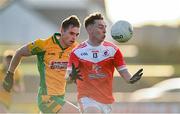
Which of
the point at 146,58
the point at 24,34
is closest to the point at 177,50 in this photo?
the point at 146,58

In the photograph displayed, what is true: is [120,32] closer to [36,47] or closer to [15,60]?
[36,47]

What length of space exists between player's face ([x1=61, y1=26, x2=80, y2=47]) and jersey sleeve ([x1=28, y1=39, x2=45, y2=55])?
0.37 metres

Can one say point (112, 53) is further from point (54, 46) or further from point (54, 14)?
point (54, 14)

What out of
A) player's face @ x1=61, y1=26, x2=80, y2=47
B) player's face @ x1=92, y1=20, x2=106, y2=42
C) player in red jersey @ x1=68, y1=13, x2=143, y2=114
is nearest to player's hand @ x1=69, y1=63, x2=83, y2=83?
player in red jersey @ x1=68, y1=13, x2=143, y2=114

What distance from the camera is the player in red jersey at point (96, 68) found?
12906 mm

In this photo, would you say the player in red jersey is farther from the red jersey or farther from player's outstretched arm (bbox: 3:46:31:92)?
player's outstretched arm (bbox: 3:46:31:92)

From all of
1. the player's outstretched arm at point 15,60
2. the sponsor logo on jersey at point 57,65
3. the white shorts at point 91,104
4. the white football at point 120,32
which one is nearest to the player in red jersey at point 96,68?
the white shorts at point 91,104

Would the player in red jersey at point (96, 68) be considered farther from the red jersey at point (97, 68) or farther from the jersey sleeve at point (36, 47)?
the jersey sleeve at point (36, 47)

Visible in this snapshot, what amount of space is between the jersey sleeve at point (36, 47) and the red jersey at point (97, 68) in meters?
1.48

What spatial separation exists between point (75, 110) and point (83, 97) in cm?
97

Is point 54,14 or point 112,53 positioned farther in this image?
point 54,14

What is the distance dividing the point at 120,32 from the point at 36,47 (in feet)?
5.98

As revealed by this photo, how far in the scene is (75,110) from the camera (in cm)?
1394

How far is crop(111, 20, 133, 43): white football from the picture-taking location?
42.7 feet
